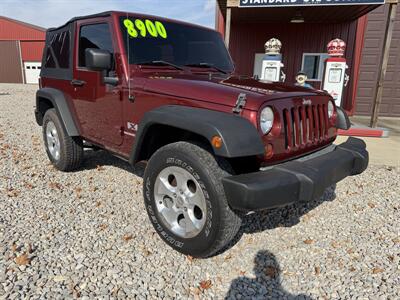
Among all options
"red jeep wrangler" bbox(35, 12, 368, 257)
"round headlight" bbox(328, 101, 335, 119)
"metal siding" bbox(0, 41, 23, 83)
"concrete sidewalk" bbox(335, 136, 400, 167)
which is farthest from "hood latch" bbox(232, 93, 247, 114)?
"metal siding" bbox(0, 41, 23, 83)

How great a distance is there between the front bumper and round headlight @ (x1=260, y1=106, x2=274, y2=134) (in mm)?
296

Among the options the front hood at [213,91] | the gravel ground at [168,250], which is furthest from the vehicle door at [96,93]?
the gravel ground at [168,250]

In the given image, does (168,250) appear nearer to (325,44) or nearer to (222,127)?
(222,127)

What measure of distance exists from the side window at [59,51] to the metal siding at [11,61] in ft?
103

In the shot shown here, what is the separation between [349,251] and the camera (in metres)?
2.83

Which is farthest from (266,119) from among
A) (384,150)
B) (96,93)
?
(384,150)

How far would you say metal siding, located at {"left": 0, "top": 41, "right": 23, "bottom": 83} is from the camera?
103 feet

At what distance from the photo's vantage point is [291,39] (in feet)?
36.1

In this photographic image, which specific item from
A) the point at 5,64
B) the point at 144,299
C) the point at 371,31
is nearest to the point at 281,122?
the point at 144,299

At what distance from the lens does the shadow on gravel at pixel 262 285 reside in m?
2.26

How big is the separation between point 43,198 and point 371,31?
10787 millimetres

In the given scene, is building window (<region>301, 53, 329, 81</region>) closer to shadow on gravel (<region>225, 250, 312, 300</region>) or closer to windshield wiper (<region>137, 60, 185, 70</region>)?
windshield wiper (<region>137, 60, 185, 70</region>)

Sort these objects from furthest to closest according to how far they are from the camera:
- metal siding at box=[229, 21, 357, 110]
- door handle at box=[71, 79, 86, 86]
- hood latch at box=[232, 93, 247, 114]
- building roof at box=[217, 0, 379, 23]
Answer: metal siding at box=[229, 21, 357, 110] < building roof at box=[217, 0, 379, 23] < door handle at box=[71, 79, 86, 86] < hood latch at box=[232, 93, 247, 114]

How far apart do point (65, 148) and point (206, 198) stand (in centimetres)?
260
